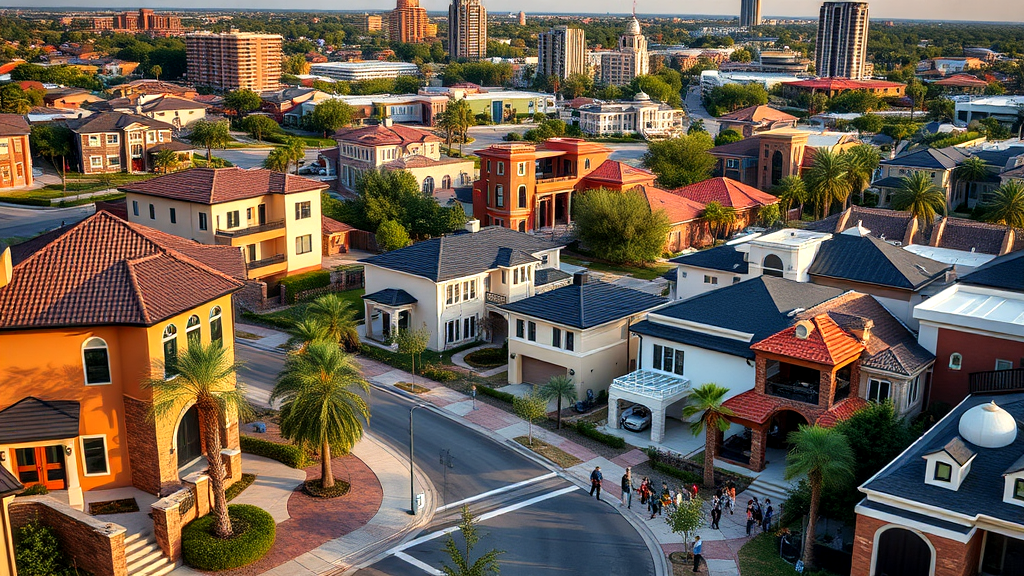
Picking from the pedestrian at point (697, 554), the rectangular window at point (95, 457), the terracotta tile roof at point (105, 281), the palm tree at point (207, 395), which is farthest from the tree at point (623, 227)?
the rectangular window at point (95, 457)

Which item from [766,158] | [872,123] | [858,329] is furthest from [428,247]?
[872,123]

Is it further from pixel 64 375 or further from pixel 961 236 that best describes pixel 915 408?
pixel 64 375

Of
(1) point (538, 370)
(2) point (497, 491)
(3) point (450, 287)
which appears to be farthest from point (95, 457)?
(3) point (450, 287)

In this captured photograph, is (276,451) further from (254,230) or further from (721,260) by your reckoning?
(721,260)

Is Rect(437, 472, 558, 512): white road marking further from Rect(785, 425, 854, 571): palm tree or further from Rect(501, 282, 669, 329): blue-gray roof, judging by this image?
Rect(785, 425, 854, 571): palm tree

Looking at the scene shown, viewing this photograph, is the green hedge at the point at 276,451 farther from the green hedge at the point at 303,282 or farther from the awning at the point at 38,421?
the green hedge at the point at 303,282

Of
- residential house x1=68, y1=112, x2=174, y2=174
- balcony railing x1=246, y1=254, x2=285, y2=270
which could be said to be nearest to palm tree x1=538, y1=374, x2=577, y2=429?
balcony railing x1=246, y1=254, x2=285, y2=270
